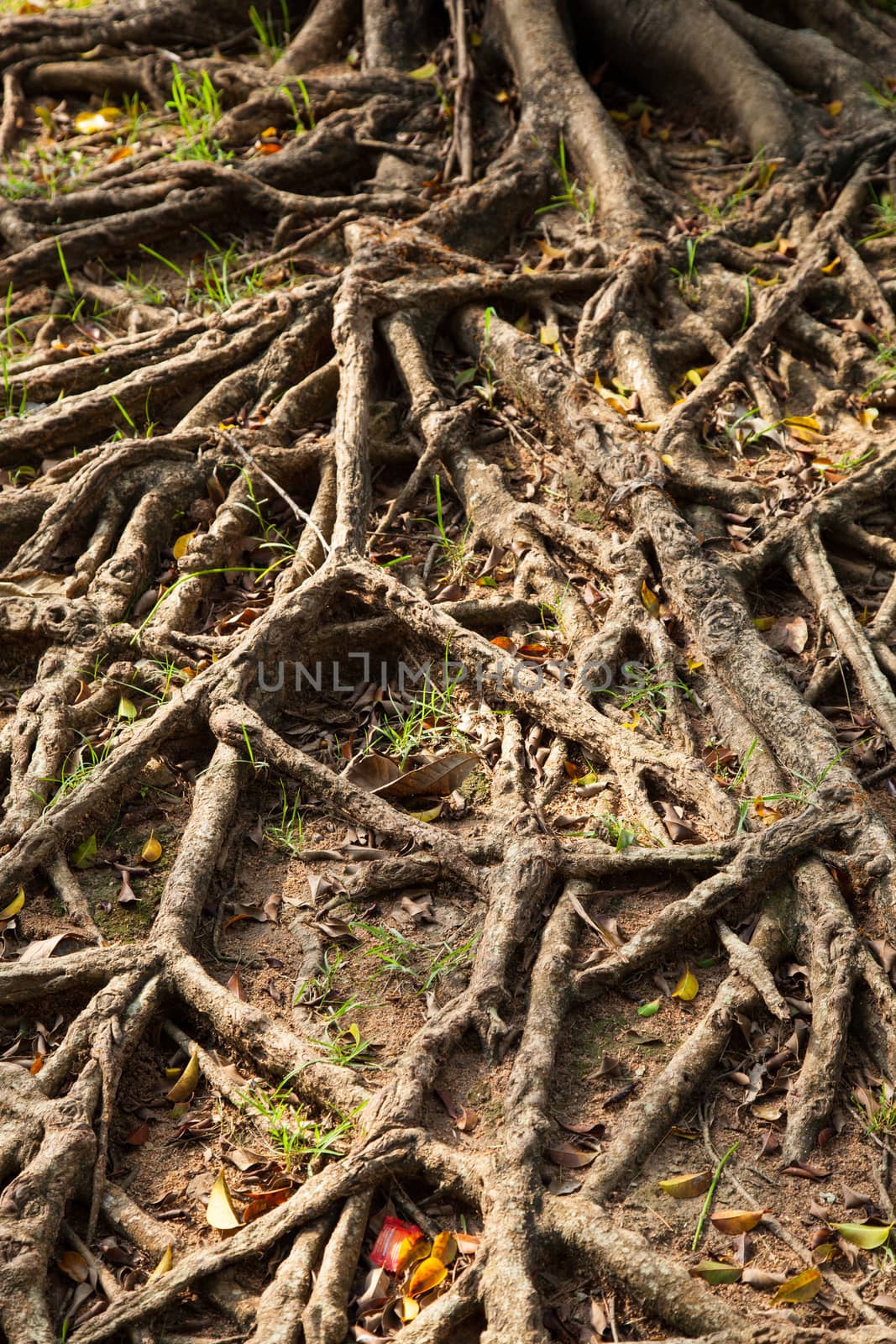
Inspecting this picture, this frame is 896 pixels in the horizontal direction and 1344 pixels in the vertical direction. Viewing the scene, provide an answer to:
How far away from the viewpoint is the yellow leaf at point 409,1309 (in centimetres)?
238

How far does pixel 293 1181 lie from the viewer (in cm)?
260

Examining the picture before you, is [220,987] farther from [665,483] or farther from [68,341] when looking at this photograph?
[68,341]

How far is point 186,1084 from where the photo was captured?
2805 millimetres

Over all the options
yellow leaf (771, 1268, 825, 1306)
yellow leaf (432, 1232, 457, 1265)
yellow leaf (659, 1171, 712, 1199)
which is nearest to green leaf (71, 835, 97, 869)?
yellow leaf (432, 1232, 457, 1265)

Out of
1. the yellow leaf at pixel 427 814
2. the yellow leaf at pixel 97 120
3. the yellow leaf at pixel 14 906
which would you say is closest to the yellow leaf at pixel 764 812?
the yellow leaf at pixel 427 814

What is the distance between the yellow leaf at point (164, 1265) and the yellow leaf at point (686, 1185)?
43.2 inches

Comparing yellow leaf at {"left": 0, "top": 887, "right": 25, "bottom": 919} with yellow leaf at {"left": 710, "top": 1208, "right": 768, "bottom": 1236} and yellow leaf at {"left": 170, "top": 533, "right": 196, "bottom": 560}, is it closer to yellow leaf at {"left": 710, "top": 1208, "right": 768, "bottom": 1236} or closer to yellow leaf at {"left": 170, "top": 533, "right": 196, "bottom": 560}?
yellow leaf at {"left": 170, "top": 533, "right": 196, "bottom": 560}

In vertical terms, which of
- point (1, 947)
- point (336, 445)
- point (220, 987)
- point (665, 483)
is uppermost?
point (665, 483)

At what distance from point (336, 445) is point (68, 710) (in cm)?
141

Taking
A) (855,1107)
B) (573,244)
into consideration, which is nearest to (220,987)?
(855,1107)

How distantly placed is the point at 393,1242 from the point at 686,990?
96 cm

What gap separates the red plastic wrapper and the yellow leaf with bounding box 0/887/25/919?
1.33 m

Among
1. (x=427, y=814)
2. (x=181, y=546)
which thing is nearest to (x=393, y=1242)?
(x=427, y=814)

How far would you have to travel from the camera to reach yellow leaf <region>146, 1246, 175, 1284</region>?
7.99ft
